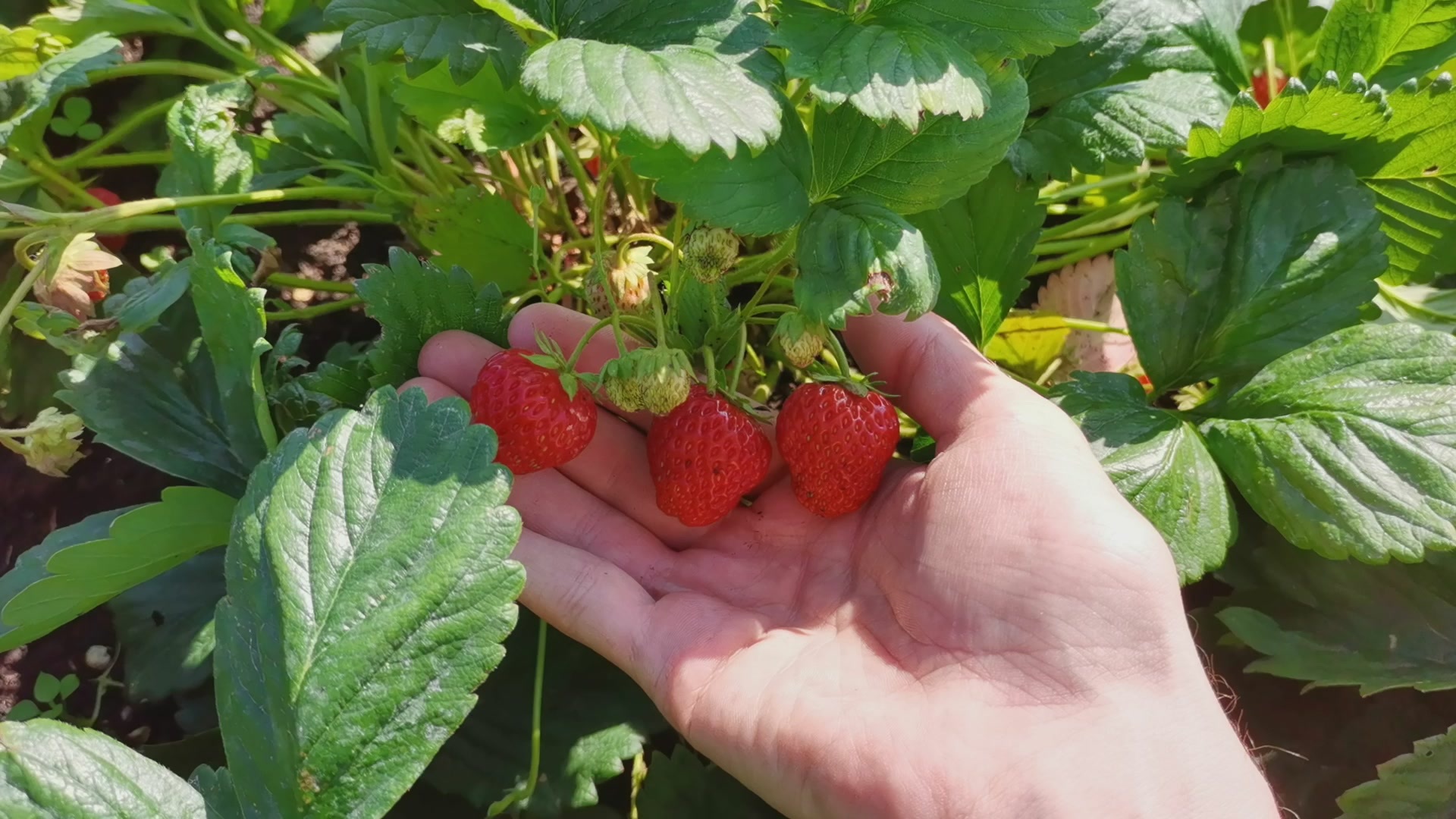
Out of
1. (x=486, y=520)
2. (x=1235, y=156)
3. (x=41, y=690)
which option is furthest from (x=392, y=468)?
(x=1235, y=156)

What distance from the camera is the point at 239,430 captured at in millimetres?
1018

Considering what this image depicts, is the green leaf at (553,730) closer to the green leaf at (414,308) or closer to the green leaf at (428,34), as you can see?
the green leaf at (414,308)

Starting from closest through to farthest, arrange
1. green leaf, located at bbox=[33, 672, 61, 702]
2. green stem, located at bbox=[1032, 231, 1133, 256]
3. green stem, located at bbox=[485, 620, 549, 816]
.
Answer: green stem, located at bbox=[485, 620, 549, 816], green leaf, located at bbox=[33, 672, 61, 702], green stem, located at bbox=[1032, 231, 1133, 256]

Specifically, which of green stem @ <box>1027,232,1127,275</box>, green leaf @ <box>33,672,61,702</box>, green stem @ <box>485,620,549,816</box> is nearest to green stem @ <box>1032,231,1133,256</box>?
green stem @ <box>1027,232,1127,275</box>

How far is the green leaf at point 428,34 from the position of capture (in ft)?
2.72

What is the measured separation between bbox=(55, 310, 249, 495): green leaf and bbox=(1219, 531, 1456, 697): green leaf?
1288 mm

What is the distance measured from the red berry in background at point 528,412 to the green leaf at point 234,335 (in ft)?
0.68

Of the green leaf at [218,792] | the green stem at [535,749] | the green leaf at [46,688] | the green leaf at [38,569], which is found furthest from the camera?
the green leaf at [46,688]

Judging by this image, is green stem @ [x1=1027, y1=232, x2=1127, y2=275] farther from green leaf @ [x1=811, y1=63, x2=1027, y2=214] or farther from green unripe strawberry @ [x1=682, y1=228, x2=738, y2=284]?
green unripe strawberry @ [x1=682, y1=228, x2=738, y2=284]

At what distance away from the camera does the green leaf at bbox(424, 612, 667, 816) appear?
1116mm

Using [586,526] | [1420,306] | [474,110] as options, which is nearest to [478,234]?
[474,110]

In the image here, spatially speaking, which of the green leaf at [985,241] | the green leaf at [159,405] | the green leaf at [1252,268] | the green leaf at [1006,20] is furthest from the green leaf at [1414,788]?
the green leaf at [159,405]

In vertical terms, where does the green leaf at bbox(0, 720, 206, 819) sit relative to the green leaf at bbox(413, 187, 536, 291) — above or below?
below

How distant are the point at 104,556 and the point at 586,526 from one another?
491mm
